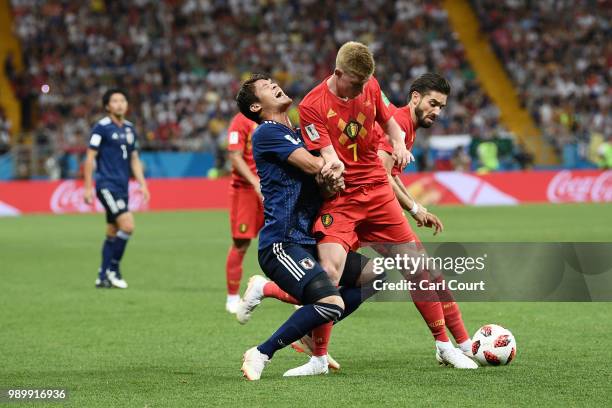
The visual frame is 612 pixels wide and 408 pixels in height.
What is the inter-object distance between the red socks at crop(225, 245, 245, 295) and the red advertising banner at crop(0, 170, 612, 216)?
49.3ft

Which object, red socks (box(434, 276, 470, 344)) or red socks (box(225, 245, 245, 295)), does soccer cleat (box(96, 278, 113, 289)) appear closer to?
red socks (box(225, 245, 245, 295))

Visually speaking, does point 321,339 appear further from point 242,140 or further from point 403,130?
point 242,140

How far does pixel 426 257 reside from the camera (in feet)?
22.5

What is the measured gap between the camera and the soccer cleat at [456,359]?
6.78 meters

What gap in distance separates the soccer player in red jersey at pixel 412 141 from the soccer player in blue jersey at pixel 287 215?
2.32ft

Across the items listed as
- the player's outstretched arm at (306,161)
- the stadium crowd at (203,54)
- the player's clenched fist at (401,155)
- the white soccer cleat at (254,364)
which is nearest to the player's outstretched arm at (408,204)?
the player's clenched fist at (401,155)

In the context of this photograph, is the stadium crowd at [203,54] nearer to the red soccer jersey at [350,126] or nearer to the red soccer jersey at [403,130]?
the red soccer jersey at [403,130]

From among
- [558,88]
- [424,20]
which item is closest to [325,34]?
[424,20]

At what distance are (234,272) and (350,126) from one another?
409cm

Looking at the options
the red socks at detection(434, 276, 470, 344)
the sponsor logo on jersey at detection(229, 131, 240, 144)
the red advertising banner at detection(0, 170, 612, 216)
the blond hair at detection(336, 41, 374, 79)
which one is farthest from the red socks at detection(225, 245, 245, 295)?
the red advertising banner at detection(0, 170, 612, 216)

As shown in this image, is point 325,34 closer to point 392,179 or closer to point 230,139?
point 230,139

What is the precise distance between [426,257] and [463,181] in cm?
2098

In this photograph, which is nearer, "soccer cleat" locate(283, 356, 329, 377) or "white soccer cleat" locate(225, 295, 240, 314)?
"soccer cleat" locate(283, 356, 329, 377)

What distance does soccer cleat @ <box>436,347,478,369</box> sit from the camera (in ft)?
22.2
